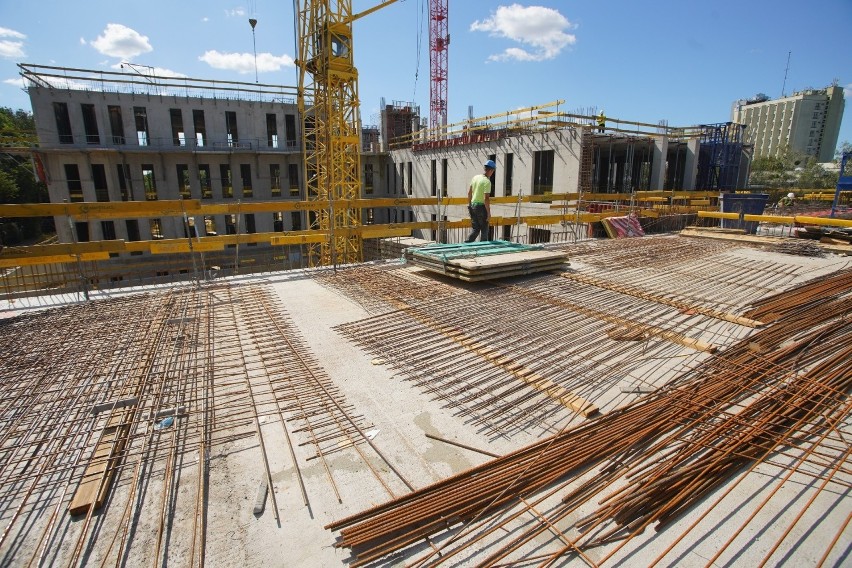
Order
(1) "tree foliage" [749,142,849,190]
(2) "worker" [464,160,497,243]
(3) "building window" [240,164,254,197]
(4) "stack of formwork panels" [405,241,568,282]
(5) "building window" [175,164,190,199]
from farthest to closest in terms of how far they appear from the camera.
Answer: (1) "tree foliage" [749,142,849,190] → (3) "building window" [240,164,254,197] → (5) "building window" [175,164,190,199] → (2) "worker" [464,160,497,243] → (4) "stack of formwork panels" [405,241,568,282]

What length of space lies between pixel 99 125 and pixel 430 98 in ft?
126

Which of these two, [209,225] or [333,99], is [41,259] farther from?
[209,225]

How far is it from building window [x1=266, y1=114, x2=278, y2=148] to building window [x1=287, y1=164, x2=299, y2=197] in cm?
202

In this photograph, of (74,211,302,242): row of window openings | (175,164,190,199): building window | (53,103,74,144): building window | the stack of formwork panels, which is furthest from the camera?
(175,164,190,199): building window

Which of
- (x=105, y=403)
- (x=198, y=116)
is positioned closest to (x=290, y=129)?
(x=198, y=116)

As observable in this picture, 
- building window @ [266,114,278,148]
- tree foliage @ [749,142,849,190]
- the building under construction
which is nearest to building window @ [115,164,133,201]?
building window @ [266,114,278,148]

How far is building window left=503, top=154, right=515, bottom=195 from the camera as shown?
25206mm

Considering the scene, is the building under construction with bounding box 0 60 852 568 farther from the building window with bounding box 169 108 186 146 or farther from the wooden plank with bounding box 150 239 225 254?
the building window with bounding box 169 108 186 146

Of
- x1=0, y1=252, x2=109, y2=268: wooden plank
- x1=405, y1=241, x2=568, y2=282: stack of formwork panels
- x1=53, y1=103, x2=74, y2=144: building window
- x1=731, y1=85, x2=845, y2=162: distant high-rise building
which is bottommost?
x1=405, y1=241, x2=568, y2=282: stack of formwork panels

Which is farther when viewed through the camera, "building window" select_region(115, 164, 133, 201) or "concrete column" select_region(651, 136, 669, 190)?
"building window" select_region(115, 164, 133, 201)

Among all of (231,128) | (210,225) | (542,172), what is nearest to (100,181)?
(210,225)

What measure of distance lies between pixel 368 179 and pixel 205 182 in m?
14.4

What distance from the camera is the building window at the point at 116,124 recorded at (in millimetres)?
28578

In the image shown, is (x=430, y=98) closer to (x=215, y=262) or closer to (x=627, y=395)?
(x=215, y=262)
